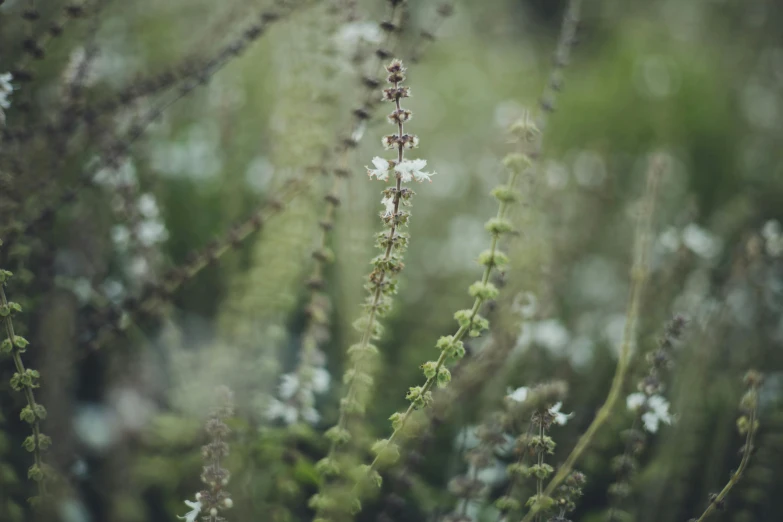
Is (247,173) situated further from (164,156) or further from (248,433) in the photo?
(248,433)

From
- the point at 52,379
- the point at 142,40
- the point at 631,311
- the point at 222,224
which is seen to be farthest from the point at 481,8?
the point at 52,379

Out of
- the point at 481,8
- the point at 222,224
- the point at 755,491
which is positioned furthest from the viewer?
the point at 481,8

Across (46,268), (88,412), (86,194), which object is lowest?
(88,412)

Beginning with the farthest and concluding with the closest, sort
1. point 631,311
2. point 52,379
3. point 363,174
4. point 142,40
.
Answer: point 142,40 < point 363,174 < point 631,311 < point 52,379

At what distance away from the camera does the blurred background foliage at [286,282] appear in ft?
4.93

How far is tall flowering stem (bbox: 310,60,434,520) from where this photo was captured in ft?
3.45

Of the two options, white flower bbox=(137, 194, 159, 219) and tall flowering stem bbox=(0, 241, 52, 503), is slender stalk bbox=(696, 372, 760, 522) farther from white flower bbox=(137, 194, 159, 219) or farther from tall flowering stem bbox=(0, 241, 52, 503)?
white flower bbox=(137, 194, 159, 219)

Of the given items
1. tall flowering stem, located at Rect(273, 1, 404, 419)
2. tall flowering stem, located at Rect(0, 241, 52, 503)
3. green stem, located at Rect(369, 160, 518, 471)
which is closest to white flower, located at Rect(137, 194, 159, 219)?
tall flowering stem, located at Rect(273, 1, 404, 419)

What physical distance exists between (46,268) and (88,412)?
0.56m

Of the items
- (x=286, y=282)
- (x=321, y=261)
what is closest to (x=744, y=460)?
(x=321, y=261)

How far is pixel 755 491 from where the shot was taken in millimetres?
1521

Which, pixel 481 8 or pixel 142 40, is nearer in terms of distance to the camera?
pixel 142 40

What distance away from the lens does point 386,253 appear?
3.54 ft

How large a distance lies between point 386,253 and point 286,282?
0.57 metres
